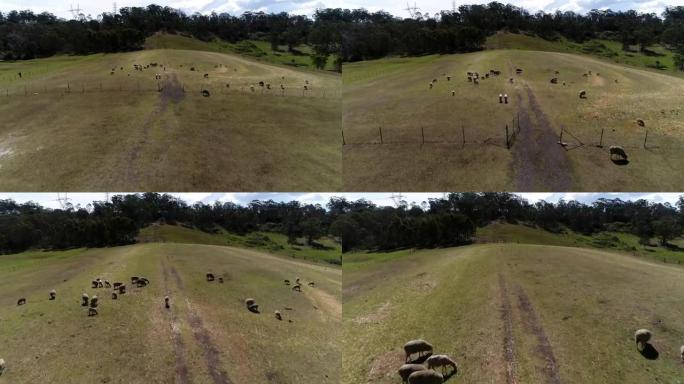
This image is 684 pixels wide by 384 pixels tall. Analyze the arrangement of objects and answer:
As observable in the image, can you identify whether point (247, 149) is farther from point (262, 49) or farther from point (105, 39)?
point (262, 49)

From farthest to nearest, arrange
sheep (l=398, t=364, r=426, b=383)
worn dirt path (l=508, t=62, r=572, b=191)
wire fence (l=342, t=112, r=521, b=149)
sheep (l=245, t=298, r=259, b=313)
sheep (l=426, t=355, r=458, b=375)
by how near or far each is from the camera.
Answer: wire fence (l=342, t=112, r=521, b=149) < worn dirt path (l=508, t=62, r=572, b=191) < sheep (l=245, t=298, r=259, b=313) < sheep (l=426, t=355, r=458, b=375) < sheep (l=398, t=364, r=426, b=383)

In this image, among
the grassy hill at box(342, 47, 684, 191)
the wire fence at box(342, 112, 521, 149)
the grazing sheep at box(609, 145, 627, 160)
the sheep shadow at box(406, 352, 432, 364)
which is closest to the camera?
the sheep shadow at box(406, 352, 432, 364)

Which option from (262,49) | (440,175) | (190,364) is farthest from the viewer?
(262,49)

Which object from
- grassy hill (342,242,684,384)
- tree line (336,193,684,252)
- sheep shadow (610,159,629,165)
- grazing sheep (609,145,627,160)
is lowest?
tree line (336,193,684,252)

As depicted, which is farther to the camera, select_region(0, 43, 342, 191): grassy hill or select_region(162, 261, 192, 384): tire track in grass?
select_region(0, 43, 342, 191): grassy hill

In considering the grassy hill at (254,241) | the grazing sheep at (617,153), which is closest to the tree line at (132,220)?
the grassy hill at (254,241)

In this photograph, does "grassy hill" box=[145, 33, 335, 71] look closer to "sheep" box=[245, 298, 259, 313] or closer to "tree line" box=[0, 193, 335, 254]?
"tree line" box=[0, 193, 335, 254]

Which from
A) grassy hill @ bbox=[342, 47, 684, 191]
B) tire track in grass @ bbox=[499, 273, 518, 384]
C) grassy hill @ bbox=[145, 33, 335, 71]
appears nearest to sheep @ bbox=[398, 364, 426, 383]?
tire track in grass @ bbox=[499, 273, 518, 384]

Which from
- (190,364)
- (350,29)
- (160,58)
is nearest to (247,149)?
(190,364)
